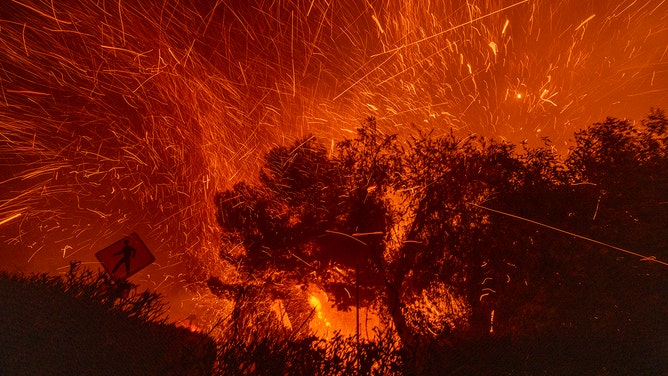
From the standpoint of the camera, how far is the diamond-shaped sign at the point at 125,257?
6.46 meters

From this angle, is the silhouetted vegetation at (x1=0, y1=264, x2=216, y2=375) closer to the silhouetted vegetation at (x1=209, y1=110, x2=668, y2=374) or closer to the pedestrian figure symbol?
the pedestrian figure symbol

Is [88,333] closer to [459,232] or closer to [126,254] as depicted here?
[126,254]

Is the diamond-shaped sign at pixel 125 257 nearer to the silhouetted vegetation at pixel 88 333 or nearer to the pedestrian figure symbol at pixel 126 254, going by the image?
the pedestrian figure symbol at pixel 126 254

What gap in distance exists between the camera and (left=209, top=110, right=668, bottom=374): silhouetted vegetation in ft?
36.1

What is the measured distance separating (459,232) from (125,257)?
22.3 ft

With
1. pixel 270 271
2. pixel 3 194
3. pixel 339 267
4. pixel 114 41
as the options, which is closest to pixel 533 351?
pixel 339 267

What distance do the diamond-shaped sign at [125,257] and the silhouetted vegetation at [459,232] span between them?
150 inches

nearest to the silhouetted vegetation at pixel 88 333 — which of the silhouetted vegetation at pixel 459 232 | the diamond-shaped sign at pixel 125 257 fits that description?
the diamond-shaped sign at pixel 125 257

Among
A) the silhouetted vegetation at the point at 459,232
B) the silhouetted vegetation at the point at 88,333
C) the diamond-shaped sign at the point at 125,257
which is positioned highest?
the silhouetted vegetation at the point at 459,232

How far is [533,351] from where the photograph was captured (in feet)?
22.6

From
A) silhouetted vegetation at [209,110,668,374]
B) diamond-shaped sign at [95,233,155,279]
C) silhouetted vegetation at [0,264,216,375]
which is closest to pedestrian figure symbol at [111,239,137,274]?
diamond-shaped sign at [95,233,155,279]

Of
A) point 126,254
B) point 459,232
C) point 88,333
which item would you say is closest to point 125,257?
point 126,254

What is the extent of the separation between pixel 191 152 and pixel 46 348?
25.8ft

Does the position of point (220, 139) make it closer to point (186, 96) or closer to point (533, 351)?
point (186, 96)
